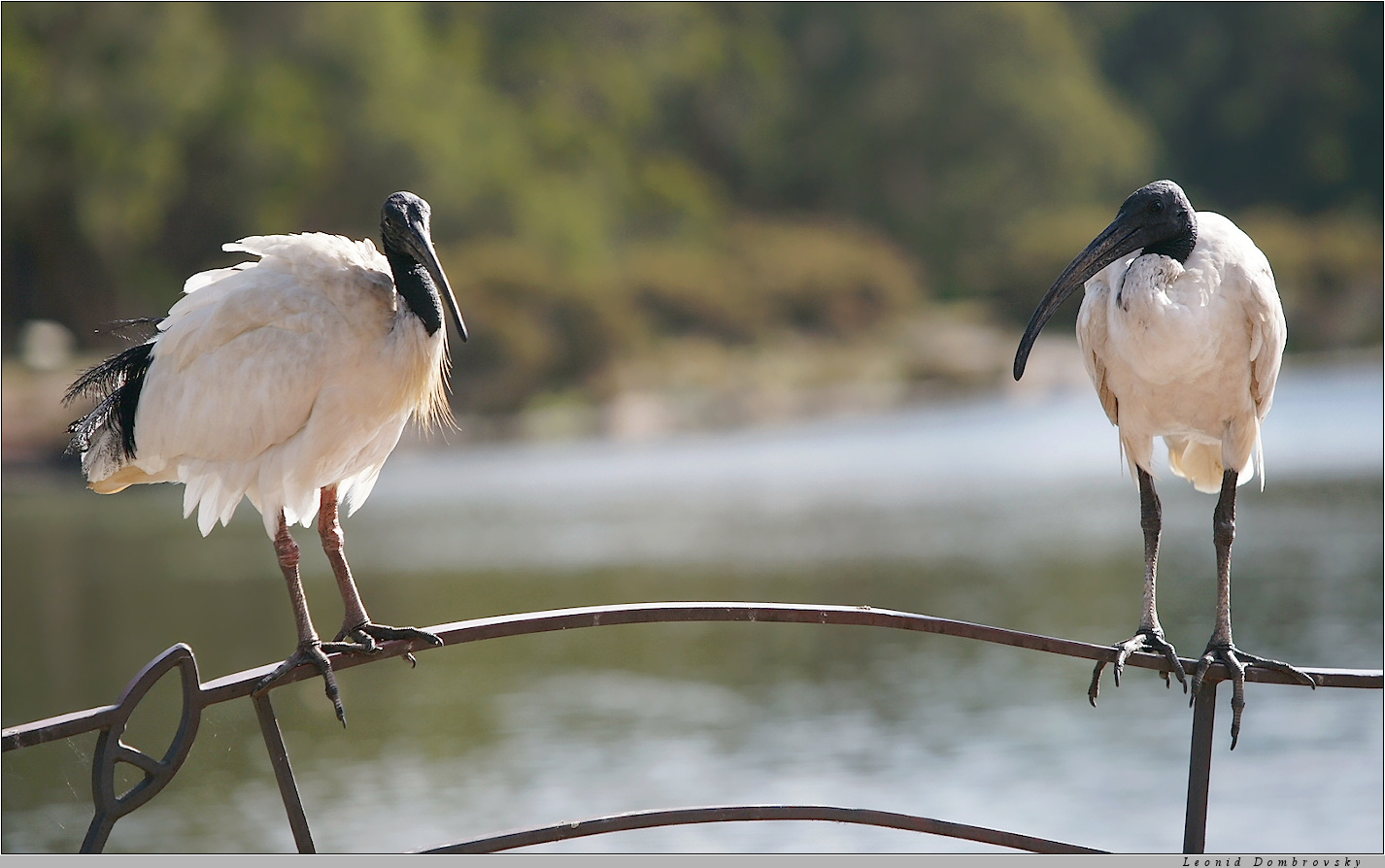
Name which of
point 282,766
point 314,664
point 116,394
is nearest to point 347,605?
point 314,664

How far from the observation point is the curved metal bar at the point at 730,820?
2.77 metres

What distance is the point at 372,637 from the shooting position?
11.7 ft

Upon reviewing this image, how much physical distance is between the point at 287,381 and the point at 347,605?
549 mm

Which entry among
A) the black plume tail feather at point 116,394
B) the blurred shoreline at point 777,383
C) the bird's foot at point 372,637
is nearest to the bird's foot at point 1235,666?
the bird's foot at point 372,637

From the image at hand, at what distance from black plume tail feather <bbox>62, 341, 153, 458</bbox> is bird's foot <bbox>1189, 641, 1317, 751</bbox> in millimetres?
2514

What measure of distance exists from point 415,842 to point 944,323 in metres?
26.6

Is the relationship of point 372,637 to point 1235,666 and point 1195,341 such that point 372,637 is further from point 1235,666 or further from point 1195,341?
point 1195,341

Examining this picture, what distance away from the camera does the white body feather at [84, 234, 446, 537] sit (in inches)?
142

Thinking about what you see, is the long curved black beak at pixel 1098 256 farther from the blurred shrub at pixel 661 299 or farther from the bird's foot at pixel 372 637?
the blurred shrub at pixel 661 299

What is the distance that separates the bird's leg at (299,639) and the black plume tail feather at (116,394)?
1.58 ft

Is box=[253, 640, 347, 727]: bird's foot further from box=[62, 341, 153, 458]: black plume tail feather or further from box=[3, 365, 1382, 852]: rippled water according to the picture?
box=[62, 341, 153, 458]: black plume tail feather

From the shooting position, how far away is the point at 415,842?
823 centimetres
